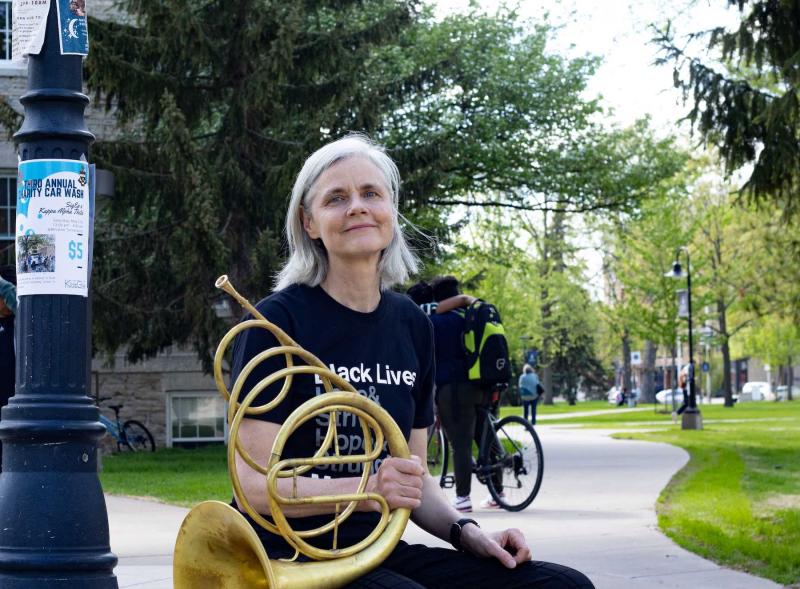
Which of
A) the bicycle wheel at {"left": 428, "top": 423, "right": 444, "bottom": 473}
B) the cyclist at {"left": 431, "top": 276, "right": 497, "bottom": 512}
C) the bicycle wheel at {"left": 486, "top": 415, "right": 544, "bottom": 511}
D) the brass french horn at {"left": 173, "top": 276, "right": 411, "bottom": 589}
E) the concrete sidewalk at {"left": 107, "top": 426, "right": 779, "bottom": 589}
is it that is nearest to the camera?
the brass french horn at {"left": 173, "top": 276, "right": 411, "bottom": 589}

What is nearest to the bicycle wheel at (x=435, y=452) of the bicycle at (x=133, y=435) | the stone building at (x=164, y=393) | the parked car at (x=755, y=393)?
the stone building at (x=164, y=393)

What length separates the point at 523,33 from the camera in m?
27.7

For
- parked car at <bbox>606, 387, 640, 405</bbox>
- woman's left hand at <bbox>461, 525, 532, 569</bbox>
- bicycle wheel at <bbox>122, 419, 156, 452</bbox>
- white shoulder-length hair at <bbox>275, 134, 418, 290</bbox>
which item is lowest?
parked car at <bbox>606, 387, 640, 405</bbox>

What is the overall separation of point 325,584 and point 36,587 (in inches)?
77.7

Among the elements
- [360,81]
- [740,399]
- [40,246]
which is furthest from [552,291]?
[40,246]

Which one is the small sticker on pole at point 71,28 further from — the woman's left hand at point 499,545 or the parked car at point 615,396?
the parked car at point 615,396

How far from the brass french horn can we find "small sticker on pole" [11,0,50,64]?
231cm

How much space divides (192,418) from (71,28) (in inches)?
736

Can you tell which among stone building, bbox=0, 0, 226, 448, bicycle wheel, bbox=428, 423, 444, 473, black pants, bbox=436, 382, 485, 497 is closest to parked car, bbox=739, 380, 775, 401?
stone building, bbox=0, 0, 226, 448

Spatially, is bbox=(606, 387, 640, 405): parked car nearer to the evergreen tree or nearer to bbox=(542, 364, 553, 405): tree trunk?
bbox=(542, 364, 553, 405): tree trunk

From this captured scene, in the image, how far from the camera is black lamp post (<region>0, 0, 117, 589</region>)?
4.40 metres

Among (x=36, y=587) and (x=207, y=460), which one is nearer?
(x=36, y=587)

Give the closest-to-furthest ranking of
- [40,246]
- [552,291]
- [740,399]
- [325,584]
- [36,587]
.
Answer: [325,584] < [36,587] < [40,246] < [552,291] < [740,399]

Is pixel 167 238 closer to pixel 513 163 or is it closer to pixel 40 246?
pixel 513 163
